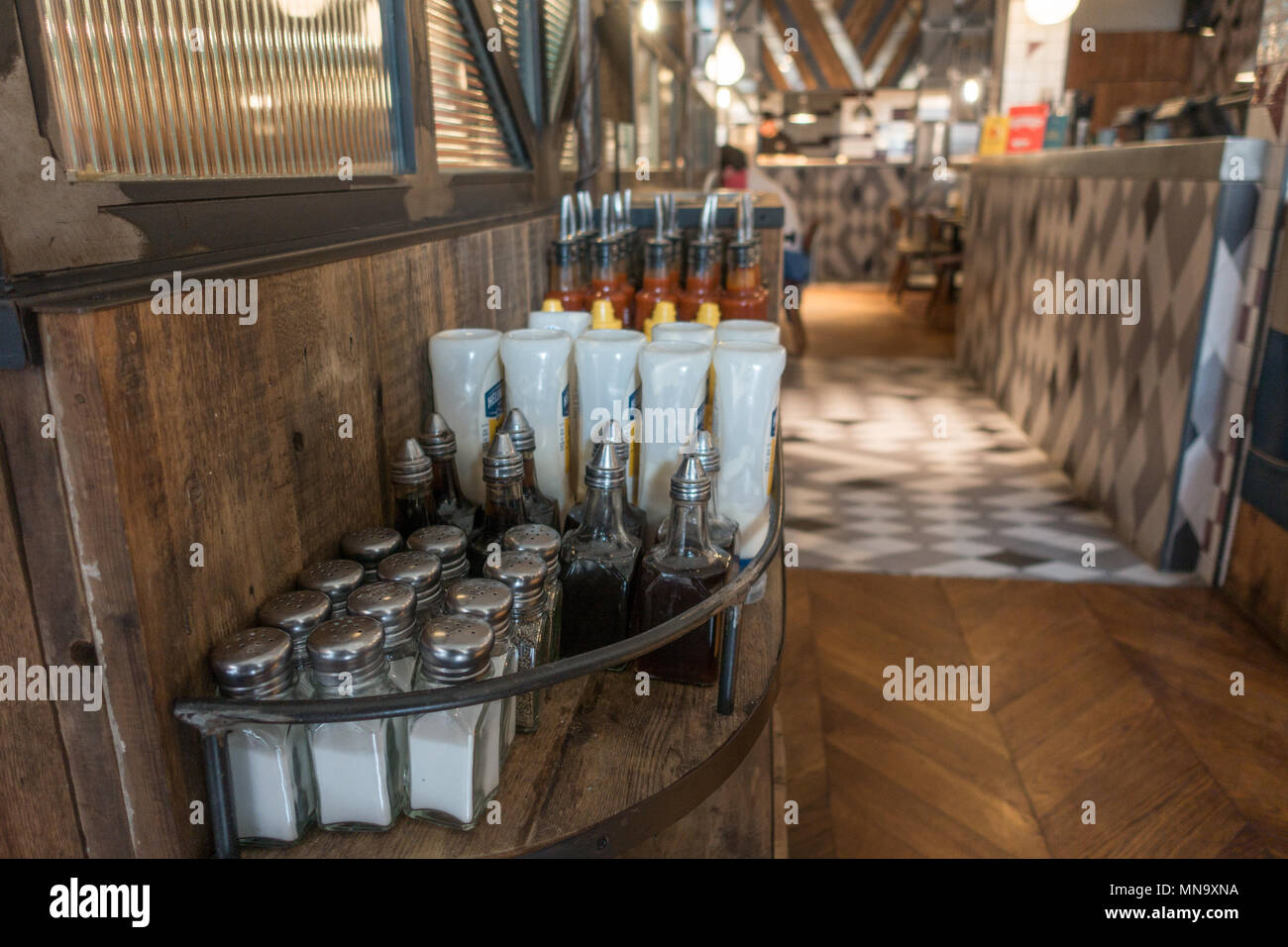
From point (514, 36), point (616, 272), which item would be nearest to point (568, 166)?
point (514, 36)

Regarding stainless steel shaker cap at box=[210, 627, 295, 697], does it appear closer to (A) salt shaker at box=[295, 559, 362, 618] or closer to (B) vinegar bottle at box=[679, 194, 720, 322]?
(A) salt shaker at box=[295, 559, 362, 618]

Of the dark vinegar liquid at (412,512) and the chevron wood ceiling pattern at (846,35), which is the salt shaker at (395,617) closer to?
the dark vinegar liquid at (412,512)

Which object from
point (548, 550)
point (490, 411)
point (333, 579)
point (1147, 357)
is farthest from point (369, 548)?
point (1147, 357)

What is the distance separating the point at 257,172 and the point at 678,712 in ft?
2.34

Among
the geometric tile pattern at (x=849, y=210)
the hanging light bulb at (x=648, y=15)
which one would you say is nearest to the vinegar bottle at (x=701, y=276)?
the hanging light bulb at (x=648, y=15)

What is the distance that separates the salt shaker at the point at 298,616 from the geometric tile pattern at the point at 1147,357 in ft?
9.12

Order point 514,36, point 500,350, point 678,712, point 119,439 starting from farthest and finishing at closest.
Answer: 1. point 514,36
2. point 500,350
3. point 678,712
4. point 119,439

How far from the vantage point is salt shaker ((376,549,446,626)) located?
0.79m

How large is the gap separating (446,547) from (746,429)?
0.37 meters

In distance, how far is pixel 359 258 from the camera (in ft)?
3.18

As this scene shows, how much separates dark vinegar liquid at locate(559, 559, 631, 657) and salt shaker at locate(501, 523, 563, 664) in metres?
0.02

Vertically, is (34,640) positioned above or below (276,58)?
below

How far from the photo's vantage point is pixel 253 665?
2.20ft

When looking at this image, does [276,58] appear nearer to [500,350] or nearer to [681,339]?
[500,350]
